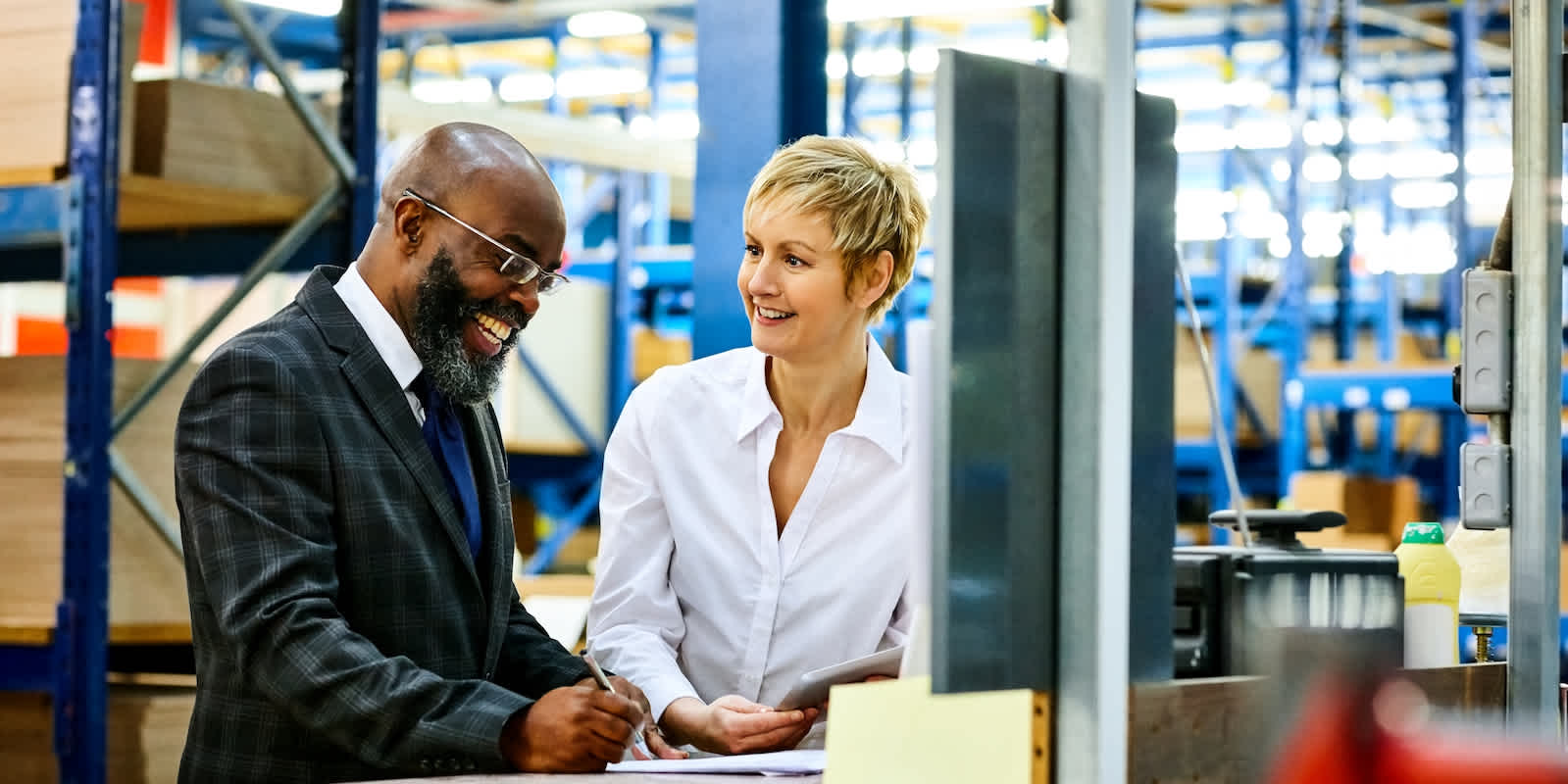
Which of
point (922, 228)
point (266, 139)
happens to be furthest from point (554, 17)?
point (922, 228)

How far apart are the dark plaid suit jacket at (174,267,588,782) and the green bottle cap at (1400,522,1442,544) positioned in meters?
1.10

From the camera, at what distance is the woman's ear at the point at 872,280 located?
2.68 m

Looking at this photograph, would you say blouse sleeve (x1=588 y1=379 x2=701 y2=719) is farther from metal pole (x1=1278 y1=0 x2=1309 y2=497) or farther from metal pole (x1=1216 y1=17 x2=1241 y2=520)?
metal pole (x1=1216 y1=17 x2=1241 y2=520)

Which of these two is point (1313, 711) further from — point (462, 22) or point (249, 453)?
point (462, 22)

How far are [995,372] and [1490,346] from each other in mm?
1050

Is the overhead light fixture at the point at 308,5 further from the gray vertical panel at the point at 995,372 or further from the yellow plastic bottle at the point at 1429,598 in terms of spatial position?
the gray vertical panel at the point at 995,372

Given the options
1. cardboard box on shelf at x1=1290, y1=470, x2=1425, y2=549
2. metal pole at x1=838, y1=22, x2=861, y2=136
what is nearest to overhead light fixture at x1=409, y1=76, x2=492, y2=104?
metal pole at x1=838, y1=22, x2=861, y2=136

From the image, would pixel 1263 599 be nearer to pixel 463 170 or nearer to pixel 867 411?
pixel 867 411

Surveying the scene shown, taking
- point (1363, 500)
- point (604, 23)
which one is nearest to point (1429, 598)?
point (1363, 500)

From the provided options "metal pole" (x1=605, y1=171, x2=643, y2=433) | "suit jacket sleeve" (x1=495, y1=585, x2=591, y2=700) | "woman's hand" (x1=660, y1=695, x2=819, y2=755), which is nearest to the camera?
"woman's hand" (x1=660, y1=695, x2=819, y2=755)

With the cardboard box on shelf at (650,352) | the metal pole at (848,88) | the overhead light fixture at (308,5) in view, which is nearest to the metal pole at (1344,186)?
the metal pole at (848,88)

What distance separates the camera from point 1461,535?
2426 mm

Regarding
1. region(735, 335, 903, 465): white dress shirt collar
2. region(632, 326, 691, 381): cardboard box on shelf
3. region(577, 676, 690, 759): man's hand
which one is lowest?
region(577, 676, 690, 759): man's hand

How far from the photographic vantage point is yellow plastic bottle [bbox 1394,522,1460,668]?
6.15 ft
